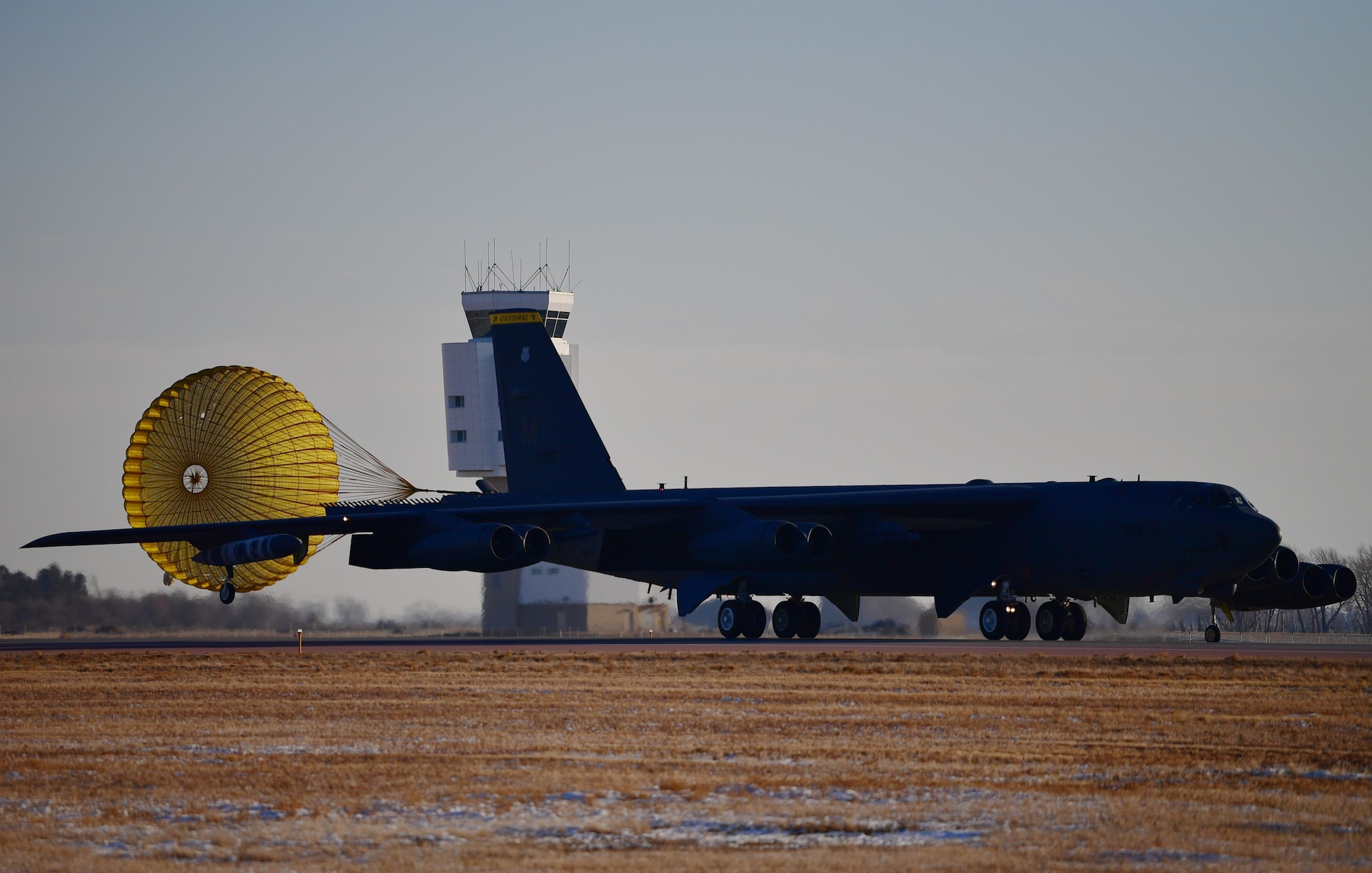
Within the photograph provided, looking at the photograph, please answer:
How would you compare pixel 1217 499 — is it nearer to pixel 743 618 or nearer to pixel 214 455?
pixel 743 618

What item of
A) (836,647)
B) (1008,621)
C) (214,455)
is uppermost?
(214,455)

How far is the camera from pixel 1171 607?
1923 inches

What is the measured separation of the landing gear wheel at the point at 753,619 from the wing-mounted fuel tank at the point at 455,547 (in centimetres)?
468

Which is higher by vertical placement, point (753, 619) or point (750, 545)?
point (750, 545)

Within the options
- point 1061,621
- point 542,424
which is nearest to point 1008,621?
point 1061,621

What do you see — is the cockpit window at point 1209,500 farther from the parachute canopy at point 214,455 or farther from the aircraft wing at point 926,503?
the parachute canopy at point 214,455

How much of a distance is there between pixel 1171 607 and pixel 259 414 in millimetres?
27060

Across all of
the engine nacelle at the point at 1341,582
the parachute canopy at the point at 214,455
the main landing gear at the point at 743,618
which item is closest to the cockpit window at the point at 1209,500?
the engine nacelle at the point at 1341,582

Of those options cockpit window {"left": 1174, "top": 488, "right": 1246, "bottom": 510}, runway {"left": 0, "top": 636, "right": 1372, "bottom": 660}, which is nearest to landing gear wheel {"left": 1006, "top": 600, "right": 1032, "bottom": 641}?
runway {"left": 0, "top": 636, "right": 1372, "bottom": 660}

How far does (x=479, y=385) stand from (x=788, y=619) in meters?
26.5

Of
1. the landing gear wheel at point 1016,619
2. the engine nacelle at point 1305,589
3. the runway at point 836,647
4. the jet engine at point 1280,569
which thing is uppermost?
the jet engine at point 1280,569

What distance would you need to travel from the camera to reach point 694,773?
1223 cm

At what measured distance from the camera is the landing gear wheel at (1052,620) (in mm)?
34375

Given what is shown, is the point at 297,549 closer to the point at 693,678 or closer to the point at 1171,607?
the point at 693,678
